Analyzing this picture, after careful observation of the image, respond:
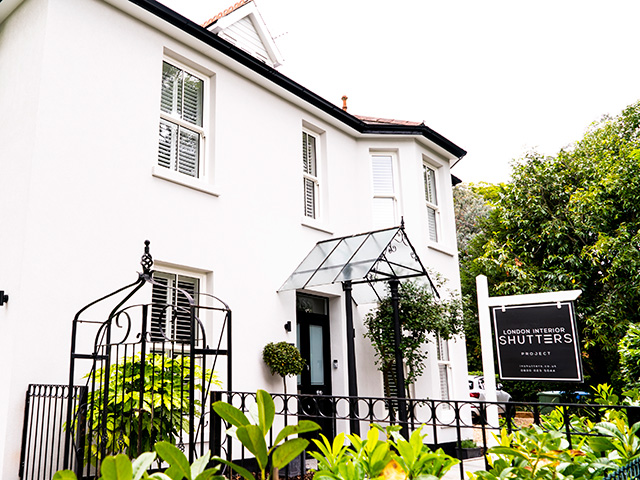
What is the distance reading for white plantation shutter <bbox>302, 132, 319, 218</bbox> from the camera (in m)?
9.01

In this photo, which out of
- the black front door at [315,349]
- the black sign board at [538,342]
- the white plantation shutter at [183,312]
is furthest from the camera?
the black front door at [315,349]

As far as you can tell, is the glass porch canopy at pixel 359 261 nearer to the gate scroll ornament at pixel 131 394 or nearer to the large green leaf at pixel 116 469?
the gate scroll ornament at pixel 131 394

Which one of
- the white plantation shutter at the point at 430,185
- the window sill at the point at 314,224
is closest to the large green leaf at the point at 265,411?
the window sill at the point at 314,224

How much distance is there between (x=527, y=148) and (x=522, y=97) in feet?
28.5

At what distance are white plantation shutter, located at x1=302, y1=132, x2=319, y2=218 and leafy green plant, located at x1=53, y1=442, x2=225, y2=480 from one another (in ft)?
24.7

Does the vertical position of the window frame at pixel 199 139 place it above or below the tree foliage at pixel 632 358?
above

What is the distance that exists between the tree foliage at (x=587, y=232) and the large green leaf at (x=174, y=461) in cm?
1178

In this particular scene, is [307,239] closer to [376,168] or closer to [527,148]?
[376,168]

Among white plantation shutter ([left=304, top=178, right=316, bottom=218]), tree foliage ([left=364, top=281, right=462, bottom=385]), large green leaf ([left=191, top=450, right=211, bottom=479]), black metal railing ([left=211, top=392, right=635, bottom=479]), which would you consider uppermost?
→ white plantation shutter ([left=304, top=178, right=316, bottom=218])

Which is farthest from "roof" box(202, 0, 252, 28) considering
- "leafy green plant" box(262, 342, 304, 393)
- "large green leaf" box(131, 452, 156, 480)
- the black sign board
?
"large green leaf" box(131, 452, 156, 480)

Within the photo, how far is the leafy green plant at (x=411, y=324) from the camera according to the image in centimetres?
865

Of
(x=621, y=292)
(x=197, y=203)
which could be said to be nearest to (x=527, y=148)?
(x=621, y=292)

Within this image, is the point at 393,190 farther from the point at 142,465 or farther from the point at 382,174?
the point at 142,465

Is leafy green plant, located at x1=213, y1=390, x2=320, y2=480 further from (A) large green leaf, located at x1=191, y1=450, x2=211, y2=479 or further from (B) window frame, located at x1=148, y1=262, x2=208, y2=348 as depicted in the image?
(B) window frame, located at x1=148, y1=262, x2=208, y2=348
